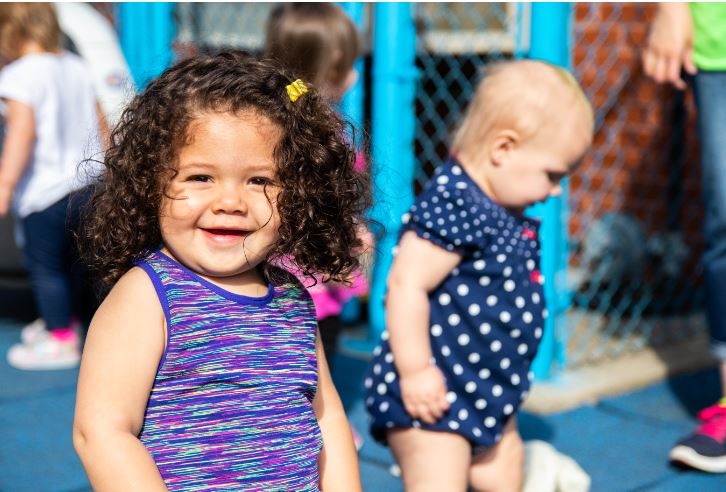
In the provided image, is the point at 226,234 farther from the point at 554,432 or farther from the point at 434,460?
the point at 554,432

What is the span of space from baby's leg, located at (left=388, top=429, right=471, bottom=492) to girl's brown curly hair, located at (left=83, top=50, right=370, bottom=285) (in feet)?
2.45

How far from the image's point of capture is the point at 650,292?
5.18 meters

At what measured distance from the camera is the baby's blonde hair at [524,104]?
251 cm

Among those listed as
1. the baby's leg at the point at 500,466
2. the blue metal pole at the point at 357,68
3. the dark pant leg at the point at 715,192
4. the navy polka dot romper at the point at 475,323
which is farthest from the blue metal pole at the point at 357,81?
the baby's leg at the point at 500,466

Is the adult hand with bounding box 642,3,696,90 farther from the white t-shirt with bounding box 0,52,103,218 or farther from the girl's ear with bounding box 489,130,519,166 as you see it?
A: the white t-shirt with bounding box 0,52,103,218

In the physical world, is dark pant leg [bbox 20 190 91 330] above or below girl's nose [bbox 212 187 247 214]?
below

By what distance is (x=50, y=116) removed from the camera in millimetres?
4254

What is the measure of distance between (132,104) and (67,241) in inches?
109

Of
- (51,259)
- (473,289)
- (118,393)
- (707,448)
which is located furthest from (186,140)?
(51,259)

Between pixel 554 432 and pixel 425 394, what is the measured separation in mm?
1280

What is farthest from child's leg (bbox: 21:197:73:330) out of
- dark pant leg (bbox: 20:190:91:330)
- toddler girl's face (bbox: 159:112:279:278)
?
toddler girl's face (bbox: 159:112:279:278)

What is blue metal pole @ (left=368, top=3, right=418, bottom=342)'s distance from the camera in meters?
4.13

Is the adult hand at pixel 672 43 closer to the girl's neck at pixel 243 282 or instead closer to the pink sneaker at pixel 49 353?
the girl's neck at pixel 243 282

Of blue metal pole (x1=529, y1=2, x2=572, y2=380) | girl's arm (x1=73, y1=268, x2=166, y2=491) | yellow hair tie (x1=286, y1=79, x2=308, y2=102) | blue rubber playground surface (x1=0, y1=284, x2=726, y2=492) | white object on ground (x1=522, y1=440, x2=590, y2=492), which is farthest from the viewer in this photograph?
blue metal pole (x1=529, y1=2, x2=572, y2=380)
